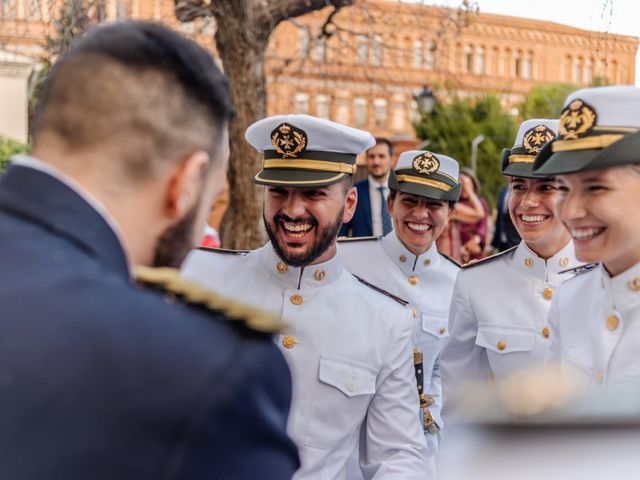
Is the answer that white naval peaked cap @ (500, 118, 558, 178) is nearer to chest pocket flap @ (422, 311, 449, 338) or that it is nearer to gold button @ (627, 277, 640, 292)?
chest pocket flap @ (422, 311, 449, 338)

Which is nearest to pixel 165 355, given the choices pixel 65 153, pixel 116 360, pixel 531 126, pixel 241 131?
pixel 116 360

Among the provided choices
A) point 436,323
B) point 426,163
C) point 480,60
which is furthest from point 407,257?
point 480,60

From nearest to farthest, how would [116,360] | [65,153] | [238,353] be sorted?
[116,360], [238,353], [65,153]

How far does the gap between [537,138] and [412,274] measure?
105cm

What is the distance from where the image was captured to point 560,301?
2803 millimetres

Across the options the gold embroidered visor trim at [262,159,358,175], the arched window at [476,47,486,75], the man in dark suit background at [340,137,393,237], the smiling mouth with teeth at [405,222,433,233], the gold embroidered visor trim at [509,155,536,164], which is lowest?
the arched window at [476,47,486,75]

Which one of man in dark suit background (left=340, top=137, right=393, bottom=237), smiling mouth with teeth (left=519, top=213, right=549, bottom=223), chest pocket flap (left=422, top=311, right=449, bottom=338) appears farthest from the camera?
man in dark suit background (left=340, top=137, right=393, bottom=237)

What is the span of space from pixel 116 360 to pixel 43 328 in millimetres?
110

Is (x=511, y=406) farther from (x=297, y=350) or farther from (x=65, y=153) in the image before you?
(x=297, y=350)

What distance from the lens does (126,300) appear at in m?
1.27

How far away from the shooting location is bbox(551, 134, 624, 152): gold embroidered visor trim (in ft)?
7.57

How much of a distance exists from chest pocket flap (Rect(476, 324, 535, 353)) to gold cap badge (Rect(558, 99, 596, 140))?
149cm

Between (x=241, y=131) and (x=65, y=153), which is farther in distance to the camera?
(x=241, y=131)

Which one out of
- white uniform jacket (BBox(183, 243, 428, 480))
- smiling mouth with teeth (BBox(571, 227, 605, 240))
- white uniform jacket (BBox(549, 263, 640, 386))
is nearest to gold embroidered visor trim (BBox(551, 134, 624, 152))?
smiling mouth with teeth (BBox(571, 227, 605, 240))
